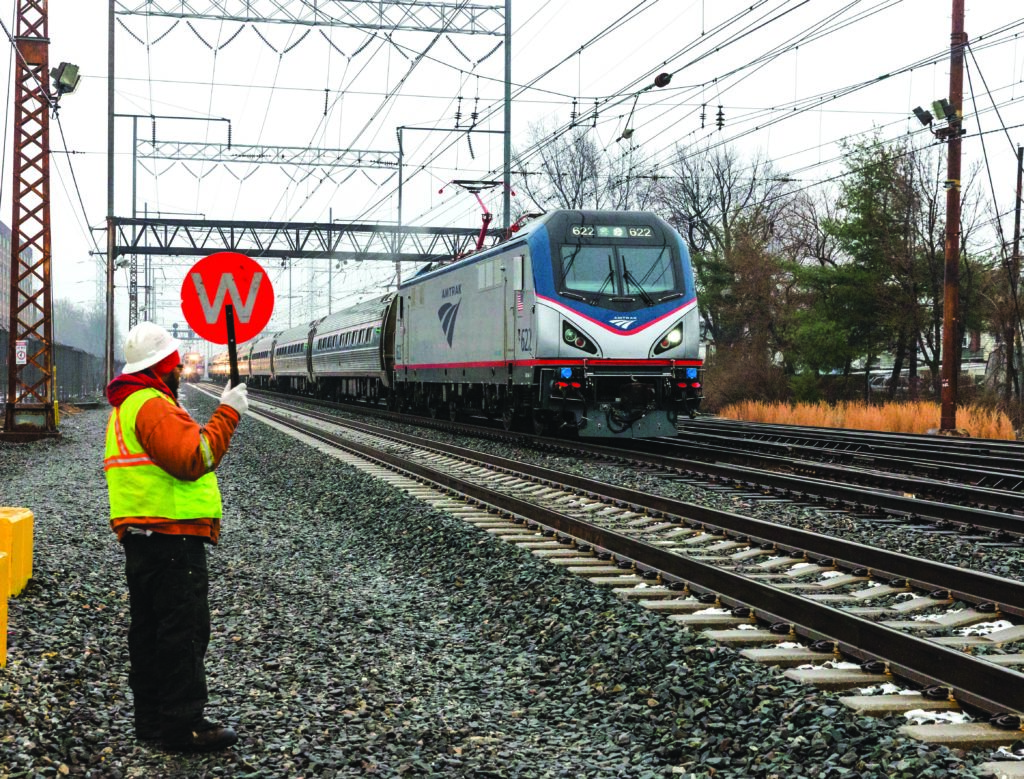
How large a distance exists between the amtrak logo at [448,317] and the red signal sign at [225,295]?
42.0 ft

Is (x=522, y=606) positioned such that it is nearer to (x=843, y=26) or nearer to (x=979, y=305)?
(x=843, y=26)

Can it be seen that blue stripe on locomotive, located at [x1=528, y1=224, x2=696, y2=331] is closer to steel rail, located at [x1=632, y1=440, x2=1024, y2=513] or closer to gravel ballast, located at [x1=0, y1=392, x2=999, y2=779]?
steel rail, located at [x1=632, y1=440, x2=1024, y2=513]

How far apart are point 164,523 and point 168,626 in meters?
0.41

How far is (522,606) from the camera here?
6.99 meters

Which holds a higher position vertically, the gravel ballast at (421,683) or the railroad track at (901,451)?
the railroad track at (901,451)

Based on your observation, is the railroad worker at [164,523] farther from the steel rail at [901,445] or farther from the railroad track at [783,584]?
the steel rail at [901,445]

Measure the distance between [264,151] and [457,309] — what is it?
19151mm

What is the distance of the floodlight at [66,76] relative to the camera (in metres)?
20.3

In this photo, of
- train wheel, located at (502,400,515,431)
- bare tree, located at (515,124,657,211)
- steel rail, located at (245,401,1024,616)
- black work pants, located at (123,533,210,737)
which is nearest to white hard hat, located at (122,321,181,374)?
black work pants, located at (123,533,210,737)

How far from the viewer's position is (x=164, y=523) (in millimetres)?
4262

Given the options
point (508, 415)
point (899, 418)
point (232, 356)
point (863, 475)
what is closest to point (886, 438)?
point (899, 418)

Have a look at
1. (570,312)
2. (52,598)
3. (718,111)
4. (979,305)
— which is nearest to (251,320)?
(52,598)

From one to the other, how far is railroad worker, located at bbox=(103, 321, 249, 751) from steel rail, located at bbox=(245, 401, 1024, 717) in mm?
2965

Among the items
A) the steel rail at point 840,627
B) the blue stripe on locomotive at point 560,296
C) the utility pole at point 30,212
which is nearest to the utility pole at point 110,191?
the utility pole at point 30,212
